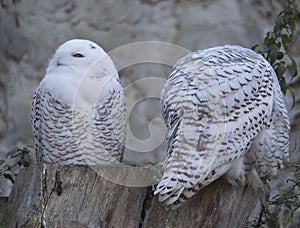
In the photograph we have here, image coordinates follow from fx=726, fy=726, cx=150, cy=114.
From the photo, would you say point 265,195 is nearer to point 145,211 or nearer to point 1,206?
point 145,211

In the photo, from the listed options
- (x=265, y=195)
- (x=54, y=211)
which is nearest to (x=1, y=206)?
(x=54, y=211)

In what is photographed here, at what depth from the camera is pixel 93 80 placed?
2717 mm

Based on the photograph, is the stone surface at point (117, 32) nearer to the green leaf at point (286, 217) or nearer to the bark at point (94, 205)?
the green leaf at point (286, 217)

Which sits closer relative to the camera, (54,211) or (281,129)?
(54,211)

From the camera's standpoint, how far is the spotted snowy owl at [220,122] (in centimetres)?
228

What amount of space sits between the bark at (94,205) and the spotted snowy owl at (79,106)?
36 centimetres

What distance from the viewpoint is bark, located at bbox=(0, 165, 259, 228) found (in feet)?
7.64

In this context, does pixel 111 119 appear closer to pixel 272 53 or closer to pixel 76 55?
pixel 76 55

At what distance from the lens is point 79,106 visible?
271 cm

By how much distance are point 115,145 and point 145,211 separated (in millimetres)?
534

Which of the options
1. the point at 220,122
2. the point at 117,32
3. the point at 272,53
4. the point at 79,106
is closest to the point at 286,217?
the point at 272,53

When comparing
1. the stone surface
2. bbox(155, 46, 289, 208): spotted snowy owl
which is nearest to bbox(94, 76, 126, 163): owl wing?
bbox(155, 46, 289, 208): spotted snowy owl

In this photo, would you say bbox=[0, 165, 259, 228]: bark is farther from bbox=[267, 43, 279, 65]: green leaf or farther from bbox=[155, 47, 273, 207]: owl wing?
bbox=[267, 43, 279, 65]: green leaf

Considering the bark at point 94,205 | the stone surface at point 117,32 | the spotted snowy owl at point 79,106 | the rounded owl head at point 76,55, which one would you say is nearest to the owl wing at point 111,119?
the spotted snowy owl at point 79,106
